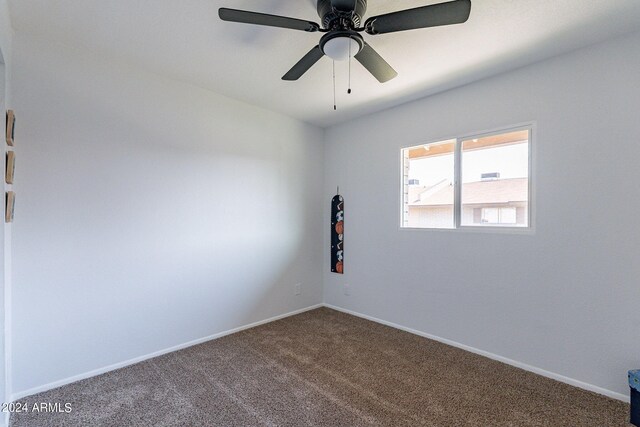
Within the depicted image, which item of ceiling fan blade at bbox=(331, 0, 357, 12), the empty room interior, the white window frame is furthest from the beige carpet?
ceiling fan blade at bbox=(331, 0, 357, 12)

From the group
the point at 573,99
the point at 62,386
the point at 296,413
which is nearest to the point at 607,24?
the point at 573,99

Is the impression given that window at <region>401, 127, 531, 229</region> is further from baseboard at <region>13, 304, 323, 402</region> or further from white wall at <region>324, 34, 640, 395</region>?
baseboard at <region>13, 304, 323, 402</region>

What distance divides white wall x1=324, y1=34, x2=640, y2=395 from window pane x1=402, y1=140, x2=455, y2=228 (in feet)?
0.39

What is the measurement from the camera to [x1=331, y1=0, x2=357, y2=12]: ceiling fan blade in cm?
142

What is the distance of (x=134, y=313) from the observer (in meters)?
2.50

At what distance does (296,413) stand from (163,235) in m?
1.87

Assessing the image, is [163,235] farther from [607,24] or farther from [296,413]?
[607,24]

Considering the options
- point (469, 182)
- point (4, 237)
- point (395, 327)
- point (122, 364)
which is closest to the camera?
point (4, 237)

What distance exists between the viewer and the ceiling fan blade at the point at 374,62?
1.79 m

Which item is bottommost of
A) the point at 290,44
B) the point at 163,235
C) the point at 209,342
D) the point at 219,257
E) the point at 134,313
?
the point at 209,342

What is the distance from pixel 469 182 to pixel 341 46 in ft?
6.30

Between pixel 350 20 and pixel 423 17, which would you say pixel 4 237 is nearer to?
pixel 350 20

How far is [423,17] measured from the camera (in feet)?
4.79

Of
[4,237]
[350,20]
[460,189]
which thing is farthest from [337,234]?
[4,237]
